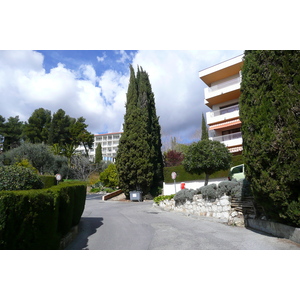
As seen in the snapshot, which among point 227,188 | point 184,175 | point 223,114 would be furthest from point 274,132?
point 223,114

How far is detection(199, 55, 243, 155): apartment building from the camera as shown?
72.6 feet

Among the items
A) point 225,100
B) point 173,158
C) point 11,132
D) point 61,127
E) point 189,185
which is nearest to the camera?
point 189,185

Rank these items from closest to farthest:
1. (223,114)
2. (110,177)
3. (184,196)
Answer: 1. (184,196)
2. (223,114)
3. (110,177)

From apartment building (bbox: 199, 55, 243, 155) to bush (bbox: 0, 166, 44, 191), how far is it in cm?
1917

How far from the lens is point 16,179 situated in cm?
564

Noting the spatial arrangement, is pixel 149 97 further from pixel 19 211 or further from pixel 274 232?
pixel 19 211

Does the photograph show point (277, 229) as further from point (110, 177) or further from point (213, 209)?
point (110, 177)

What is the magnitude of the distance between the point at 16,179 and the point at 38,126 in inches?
1583

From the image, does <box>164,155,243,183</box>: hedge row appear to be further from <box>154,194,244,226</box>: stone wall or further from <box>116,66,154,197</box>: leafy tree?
<box>154,194,244,226</box>: stone wall

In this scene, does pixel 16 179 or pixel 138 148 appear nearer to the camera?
pixel 16 179

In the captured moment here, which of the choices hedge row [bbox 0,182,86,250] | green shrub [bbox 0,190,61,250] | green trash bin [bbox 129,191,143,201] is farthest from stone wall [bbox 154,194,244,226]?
green trash bin [bbox 129,191,143,201]

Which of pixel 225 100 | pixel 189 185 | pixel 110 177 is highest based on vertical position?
pixel 225 100
